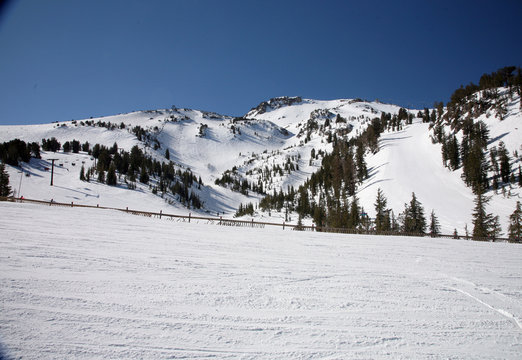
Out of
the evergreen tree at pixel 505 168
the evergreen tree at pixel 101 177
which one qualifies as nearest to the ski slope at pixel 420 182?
the evergreen tree at pixel 505 168

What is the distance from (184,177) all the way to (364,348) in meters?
136

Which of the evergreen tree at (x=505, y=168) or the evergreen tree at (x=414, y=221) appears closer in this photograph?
the evergreen tree at (x=414, y=221)

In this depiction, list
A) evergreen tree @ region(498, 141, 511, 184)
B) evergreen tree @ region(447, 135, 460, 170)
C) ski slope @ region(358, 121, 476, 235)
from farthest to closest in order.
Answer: evergreen tree @ region(447, 135, 460, 170) < evergreen tree @ region(498, 141, 511, 184) < ski slope @ region(358, 121, 476, 235)

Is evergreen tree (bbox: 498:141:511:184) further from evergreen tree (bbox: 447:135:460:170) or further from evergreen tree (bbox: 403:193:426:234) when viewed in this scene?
evergreen tree (bbox: 403:193:426:234)

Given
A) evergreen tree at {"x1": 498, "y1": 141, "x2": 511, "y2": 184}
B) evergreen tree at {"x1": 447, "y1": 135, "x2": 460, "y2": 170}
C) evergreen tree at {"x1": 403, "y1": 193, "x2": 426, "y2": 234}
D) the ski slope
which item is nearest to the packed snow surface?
evergreen tree at {"x1": 403, "y1": 193, "x2": 426, "y2": 234}

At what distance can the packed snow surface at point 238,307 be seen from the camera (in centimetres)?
359

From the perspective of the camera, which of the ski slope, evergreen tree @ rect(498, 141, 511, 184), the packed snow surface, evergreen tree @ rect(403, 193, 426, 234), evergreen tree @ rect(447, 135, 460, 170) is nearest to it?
the packed snow surface

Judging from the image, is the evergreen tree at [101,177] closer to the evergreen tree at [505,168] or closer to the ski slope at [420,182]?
the ski slope at [420,182]

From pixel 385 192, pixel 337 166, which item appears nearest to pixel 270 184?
pixel 337 166

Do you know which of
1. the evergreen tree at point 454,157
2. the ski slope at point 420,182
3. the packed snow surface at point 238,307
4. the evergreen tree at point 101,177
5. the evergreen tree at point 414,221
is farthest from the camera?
the evergreen tree at point 101,177

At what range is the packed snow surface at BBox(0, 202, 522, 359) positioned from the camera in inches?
141

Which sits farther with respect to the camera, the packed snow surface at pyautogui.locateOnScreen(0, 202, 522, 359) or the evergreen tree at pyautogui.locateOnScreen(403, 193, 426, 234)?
the evergreen tree at pyautogui.locateOnScreen(403, 193, 426, 234)

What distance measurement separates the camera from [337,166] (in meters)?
91.0

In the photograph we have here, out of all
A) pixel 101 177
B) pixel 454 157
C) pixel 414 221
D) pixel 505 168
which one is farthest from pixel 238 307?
pixel 101 177
